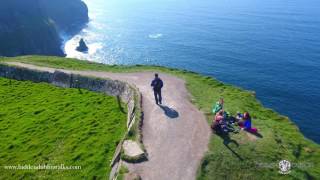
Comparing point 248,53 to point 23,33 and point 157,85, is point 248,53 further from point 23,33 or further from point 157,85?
point 23,33

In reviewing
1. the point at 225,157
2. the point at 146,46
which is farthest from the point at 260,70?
the point at 225,157

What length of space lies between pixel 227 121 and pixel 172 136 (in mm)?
6345

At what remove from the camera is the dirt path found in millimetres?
27562

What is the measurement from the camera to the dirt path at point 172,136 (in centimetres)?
2756

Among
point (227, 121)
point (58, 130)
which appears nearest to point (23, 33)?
point (58, 130)

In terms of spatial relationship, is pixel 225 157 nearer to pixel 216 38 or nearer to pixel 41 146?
pixel 41 146

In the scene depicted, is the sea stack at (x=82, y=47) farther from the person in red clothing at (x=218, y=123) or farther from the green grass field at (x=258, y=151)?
the person in red clothing at (x=218, y=123)

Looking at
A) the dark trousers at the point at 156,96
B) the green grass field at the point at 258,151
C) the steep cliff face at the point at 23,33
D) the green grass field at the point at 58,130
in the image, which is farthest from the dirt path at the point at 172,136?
the steep cliff face at the point at 23,33

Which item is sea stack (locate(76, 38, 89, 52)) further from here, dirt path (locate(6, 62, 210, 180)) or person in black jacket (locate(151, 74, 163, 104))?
person in black jacket (locate(151, 74, 163, 104))

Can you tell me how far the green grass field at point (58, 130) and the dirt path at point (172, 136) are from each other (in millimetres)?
3439

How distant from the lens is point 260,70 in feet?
366

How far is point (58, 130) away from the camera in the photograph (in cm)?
3822

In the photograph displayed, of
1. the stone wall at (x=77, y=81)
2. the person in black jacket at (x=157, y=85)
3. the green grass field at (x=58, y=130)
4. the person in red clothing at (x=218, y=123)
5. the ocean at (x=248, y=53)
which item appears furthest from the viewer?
the ocean at (x=248, y=53)

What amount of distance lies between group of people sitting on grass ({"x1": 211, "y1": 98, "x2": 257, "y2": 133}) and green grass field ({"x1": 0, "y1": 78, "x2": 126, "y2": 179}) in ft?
29.6
